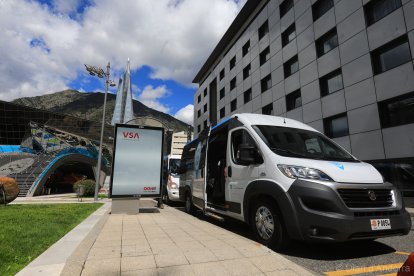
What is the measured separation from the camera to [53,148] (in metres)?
55.6

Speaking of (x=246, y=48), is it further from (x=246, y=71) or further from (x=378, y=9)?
(x=378, y=9)

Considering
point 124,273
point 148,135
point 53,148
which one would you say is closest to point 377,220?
point 124,273

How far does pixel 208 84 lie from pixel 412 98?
93.8ft

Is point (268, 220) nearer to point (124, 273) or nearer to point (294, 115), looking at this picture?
point (124, 273)

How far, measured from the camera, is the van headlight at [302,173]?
3884 mm

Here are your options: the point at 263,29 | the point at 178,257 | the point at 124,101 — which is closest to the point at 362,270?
the point at 178,257

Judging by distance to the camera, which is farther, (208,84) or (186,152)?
(208,84)

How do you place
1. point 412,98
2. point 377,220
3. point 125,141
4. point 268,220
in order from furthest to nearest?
point 412,98, point 125,141, point 268,220, point 377,220

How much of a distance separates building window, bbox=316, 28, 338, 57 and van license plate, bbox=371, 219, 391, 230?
15496 mm

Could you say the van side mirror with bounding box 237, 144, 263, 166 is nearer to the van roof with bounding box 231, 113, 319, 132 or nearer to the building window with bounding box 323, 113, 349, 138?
the van roof with bounding box 231, 113, 319, 132

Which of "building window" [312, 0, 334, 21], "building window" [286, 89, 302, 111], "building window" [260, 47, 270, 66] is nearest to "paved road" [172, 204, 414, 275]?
"building window" [286, 89, 302, 111]

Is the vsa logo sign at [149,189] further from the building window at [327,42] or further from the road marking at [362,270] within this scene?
the building window at [327,42]

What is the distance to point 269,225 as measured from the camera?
443 cm

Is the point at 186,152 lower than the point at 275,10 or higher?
lower
